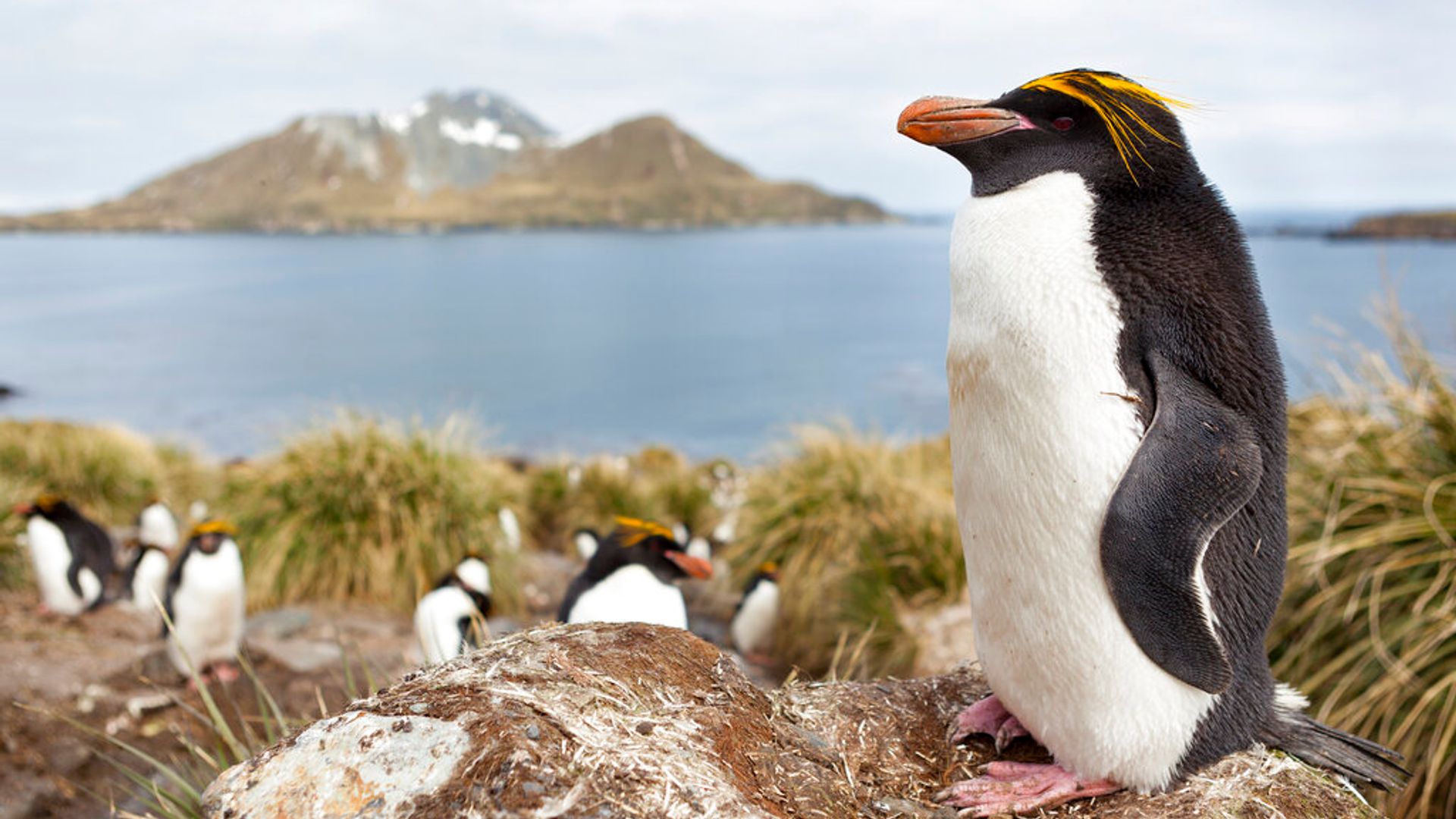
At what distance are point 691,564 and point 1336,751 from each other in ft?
10.1

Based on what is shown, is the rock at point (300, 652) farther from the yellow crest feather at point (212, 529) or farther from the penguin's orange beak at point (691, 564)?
the penguin's orange beak at point (691, 564)

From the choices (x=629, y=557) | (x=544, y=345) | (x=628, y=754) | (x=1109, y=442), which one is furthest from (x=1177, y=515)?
(x=544, y=345)

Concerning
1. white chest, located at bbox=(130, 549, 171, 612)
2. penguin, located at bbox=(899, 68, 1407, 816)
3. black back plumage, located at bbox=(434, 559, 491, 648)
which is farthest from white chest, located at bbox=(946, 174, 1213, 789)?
white chest, located at bbox=(130, 549, 171, 612)

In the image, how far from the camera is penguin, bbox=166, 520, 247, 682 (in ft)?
23.0

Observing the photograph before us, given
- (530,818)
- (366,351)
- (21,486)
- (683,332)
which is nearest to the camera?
(530,818)

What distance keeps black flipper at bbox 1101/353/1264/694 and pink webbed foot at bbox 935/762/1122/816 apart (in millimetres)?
411

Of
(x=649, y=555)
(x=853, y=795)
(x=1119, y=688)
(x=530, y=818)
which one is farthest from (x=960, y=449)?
(x=649, y=555)

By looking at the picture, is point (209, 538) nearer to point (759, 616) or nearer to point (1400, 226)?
point (759, 616)

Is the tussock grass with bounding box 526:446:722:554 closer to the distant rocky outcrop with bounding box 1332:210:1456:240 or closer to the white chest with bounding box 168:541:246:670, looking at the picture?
the white chest with bounding box 168:541:246:670

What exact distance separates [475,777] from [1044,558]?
4.44ft

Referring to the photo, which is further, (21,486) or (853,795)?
(21,486)

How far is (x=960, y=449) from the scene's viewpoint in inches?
102

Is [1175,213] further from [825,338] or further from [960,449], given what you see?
[825,338]

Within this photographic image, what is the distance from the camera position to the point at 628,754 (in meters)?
1.98
